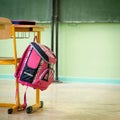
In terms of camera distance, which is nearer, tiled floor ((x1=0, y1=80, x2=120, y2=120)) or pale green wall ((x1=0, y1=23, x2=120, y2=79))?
tiled floor ((x1=0, y1=80, x2=120, y2=120))

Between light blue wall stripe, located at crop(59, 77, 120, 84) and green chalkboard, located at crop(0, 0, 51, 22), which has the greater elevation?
green chalkboard, located at crop(0, 0, 51, 22)

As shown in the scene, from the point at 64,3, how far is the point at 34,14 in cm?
50

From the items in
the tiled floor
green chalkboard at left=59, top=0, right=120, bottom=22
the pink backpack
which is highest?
green chalkboard at left=59, top=0, right=120, bottom=22

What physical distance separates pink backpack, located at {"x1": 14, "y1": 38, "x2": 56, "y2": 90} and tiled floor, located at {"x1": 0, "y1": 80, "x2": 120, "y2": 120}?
12.9 inches

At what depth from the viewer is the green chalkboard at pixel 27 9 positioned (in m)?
4.82

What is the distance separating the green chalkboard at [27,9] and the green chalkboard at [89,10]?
9.4 inches

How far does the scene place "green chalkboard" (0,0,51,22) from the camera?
15.8ft

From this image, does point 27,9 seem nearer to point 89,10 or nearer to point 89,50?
point 89,10

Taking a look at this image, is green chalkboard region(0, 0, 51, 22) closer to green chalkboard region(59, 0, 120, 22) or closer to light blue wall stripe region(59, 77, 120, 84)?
green chalkboard region(59, 0, 120, 22)

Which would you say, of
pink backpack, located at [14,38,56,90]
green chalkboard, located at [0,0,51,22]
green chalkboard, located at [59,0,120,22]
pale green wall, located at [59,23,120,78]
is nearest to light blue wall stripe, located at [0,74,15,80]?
pale green wall, located at [59,23,120,78]

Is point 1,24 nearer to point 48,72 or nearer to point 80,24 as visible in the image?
point 48,72

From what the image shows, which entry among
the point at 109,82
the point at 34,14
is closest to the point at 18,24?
the point at 34,14

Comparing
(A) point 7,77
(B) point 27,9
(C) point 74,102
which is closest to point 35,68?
(C) point 74,102

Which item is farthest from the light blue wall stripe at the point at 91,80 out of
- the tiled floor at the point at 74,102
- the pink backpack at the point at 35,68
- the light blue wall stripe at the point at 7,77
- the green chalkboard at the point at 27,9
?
the pink backpack at the point at 35,68
